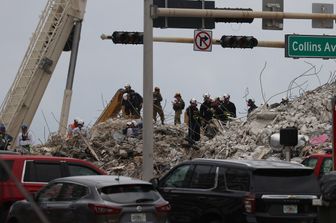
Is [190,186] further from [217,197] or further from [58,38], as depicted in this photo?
[58,38]

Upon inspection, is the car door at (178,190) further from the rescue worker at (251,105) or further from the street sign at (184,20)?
the rescue worker at (251,105)

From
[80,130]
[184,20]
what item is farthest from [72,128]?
[184,20]

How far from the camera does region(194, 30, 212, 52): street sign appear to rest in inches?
940

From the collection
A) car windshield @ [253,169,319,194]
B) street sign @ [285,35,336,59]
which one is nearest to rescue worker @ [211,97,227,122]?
street sign @ [285,35,336,59]

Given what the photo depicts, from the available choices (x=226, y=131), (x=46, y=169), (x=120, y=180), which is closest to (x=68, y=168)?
(x=46, y=169)

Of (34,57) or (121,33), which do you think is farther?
(34,57)

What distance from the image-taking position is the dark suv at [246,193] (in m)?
14.0

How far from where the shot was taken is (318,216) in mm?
14398

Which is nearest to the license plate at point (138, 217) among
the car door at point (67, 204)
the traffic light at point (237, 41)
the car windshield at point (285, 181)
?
the car door at point (67, 204)

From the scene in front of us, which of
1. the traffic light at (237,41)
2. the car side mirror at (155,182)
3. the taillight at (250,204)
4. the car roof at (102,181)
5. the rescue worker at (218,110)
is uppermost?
the traffic light at (237,41)

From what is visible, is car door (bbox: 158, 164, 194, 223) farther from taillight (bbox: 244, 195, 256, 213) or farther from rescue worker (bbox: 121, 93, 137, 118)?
rescue worker (bbox: 121, 93, 137, 118)

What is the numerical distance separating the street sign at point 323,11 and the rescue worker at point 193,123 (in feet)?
20.4

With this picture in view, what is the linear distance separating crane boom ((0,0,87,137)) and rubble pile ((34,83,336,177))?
544cm

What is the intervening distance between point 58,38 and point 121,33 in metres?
15.5
